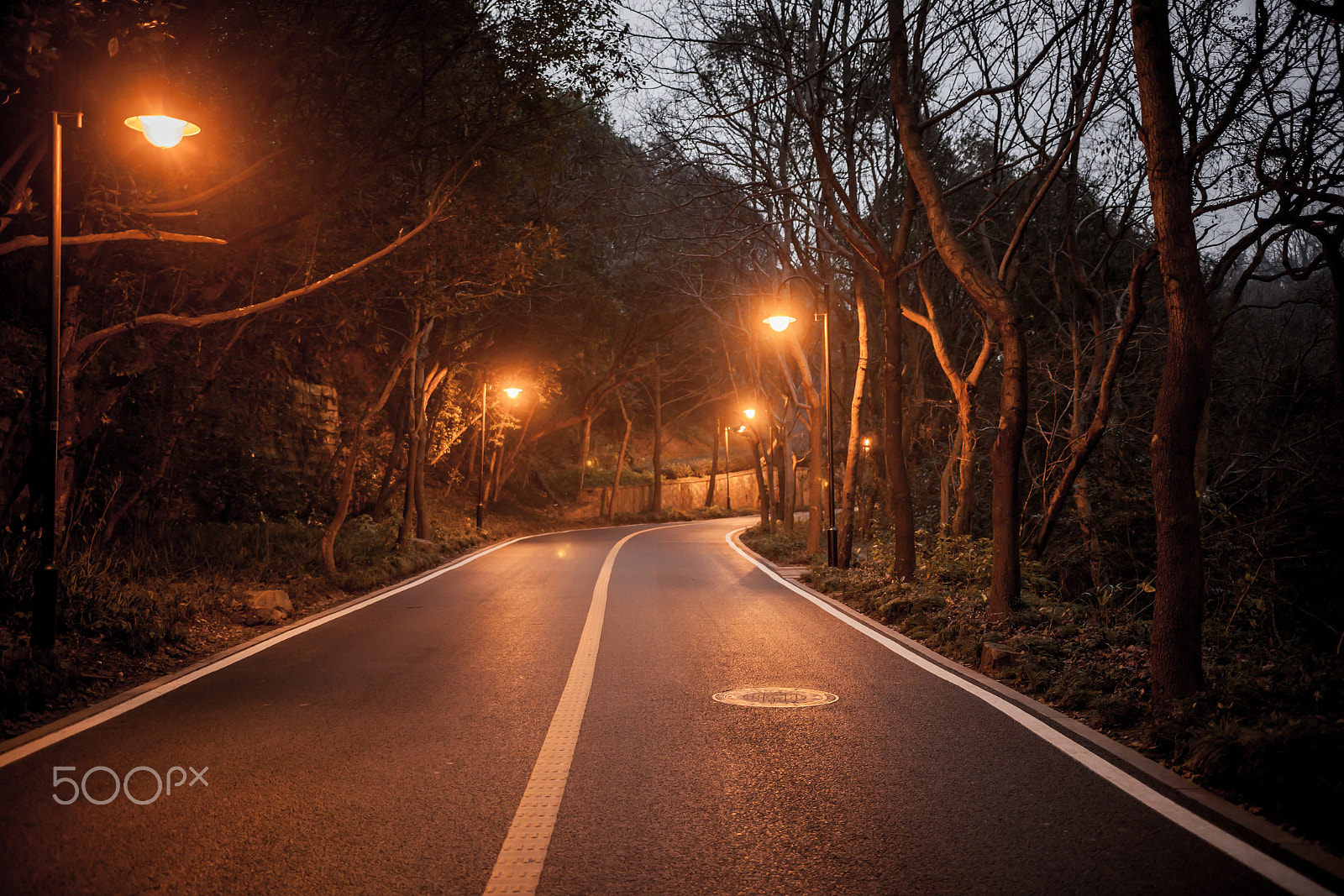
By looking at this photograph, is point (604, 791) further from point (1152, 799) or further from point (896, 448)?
point (896, 448)

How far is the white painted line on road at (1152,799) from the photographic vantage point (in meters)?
3.53

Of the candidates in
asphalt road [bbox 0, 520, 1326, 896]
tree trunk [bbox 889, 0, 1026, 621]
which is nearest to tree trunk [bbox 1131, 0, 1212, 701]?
asphalt road [bbox 0, 520, 1326, 896]

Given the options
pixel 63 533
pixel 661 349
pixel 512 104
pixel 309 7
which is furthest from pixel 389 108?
pixel 661 349

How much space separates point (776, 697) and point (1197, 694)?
287 centimetres

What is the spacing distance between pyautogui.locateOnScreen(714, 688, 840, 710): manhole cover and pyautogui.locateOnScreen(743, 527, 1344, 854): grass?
178 cm

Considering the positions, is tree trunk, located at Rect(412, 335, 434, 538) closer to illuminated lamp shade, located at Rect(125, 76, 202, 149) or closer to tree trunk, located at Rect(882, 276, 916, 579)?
tree trunk, located at Rect(882, 276, 916, 579)

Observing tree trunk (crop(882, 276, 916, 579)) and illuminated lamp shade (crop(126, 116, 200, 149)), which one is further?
tree trunk (crop(882, 276, 916, 579))

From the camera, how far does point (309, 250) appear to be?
13.3 m

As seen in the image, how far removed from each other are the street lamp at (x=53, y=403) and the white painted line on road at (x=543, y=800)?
14.7ft

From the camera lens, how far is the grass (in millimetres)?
4340

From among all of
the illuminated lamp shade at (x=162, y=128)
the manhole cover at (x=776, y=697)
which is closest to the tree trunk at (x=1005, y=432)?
the manhole cover at (x=776, y=697)

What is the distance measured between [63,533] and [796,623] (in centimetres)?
903

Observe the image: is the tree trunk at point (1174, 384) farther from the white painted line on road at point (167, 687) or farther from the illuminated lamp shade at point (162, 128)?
the illuminated lamp shade at point (162, 128)

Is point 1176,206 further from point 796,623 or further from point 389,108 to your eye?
point 389,108
